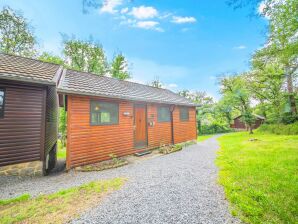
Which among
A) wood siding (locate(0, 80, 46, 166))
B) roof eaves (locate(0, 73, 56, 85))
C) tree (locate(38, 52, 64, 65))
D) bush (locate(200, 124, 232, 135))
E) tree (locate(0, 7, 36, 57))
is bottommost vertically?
bush (locate(200, 124, 232, 135))

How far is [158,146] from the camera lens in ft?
27.0

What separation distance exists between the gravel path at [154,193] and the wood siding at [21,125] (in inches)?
28.4

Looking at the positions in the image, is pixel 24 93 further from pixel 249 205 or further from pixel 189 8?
pixel 249 205

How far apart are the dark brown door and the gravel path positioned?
8.15 feet

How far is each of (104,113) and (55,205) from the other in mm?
3679

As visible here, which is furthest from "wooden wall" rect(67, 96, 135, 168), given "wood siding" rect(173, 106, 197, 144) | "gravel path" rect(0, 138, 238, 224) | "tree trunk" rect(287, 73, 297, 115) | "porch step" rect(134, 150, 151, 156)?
"tree trunk" rect(287, 73, 297, 115)

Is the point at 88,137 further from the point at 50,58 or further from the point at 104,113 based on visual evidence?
the point at 50,58

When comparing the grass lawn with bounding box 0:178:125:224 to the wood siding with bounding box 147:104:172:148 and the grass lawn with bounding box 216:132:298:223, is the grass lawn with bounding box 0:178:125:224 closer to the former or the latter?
the grass lawn with bounding box 216:132:298:223

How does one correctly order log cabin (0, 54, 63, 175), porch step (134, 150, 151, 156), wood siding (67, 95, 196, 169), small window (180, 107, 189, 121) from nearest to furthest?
1. log cabin (0, 54, 63, 175)
2. wood siding (67, 95, 196, 169)
3. porch step (134, 150, 151, 156)
4. small window (180, 107, 189, 121)

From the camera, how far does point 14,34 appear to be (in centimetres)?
1490

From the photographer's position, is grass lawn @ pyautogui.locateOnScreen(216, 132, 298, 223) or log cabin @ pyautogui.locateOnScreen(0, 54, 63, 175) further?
log cabin @ pyautogui.locateOnScreen(0, 54, 63, 175)

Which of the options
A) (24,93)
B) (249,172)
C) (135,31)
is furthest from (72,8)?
(135,31)

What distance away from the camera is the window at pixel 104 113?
5.70 metres

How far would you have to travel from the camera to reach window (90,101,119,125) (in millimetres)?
5696
